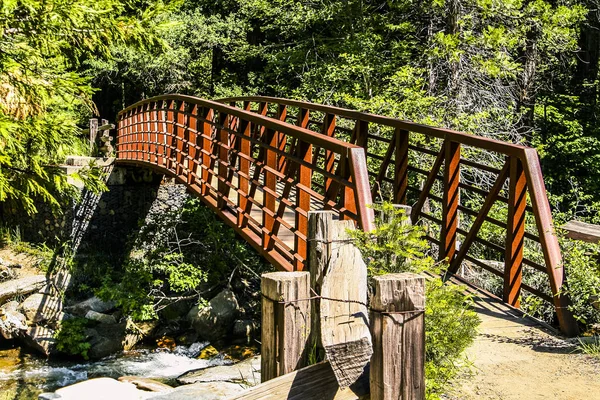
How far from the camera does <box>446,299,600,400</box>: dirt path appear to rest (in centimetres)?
381

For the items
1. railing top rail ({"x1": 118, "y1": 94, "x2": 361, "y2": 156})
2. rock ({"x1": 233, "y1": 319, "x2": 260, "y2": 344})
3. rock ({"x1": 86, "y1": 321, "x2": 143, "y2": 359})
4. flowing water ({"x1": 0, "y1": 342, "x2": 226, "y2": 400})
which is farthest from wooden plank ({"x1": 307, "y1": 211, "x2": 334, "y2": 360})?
rock ({"x1": 86, "y1": 321, "x2": 143, "y2": 359})

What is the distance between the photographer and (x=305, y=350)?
316 cm

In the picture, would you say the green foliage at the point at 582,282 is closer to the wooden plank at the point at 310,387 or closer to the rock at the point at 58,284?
the wooden plank at the point at 310,387

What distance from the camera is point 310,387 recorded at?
9.39 ft

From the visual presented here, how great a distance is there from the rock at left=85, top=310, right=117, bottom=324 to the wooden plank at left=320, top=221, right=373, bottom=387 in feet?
34.9

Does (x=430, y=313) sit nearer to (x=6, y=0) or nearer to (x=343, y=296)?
(x=343, y=296)

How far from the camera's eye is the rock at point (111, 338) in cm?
1225

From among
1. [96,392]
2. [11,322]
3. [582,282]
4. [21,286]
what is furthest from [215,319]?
[582,282]

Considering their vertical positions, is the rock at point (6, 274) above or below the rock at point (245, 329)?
above

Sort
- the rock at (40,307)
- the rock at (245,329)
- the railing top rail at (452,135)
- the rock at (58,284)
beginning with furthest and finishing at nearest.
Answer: the rock at (58,284) → the rock at (40,307) → the rock at (245,329) → the railing top rail at (452,135)

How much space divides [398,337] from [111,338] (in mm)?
10598

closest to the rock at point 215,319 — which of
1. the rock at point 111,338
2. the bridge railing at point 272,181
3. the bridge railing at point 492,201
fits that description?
the rock at point 111,338

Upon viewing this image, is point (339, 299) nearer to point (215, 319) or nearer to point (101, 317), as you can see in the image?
point (215, 319)

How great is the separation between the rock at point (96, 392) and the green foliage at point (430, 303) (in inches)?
211
